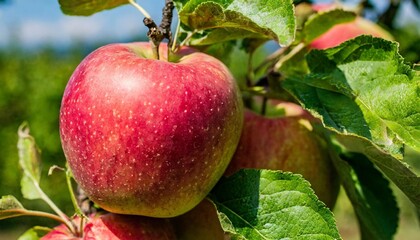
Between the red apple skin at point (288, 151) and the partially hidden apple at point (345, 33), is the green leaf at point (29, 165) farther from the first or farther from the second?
the partially hidden apple at point (345, 33)

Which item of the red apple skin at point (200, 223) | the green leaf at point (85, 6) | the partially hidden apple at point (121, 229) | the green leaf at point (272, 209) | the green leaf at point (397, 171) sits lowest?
the red apple skin at point (200, 223)

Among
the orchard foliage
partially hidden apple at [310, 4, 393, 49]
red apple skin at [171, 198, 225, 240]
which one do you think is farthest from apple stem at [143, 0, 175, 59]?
partially hidden apple at [310, 4, 393, 49]

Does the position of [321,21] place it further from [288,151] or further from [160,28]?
[160,28]

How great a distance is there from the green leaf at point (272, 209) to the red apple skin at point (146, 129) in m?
0.05

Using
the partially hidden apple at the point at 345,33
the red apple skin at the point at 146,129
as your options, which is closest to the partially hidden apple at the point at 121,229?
the red apple skin at the point at 146,129

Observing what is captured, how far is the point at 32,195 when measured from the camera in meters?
1.00

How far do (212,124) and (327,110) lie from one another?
167mm

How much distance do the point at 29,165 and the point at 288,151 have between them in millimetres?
411

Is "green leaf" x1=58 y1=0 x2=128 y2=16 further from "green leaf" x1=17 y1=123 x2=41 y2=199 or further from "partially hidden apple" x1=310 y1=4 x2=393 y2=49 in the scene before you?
"partially hidden apple" x1=310 y1=4 x2=393 y2=49

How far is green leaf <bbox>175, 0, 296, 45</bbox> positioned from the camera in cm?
67

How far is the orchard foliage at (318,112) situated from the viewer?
711 millimetres

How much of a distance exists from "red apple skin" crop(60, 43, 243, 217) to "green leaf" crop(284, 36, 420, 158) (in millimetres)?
130

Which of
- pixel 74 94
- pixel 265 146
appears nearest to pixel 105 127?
pixel 74 94

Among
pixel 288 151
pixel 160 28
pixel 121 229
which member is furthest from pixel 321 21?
pixel 121 229
